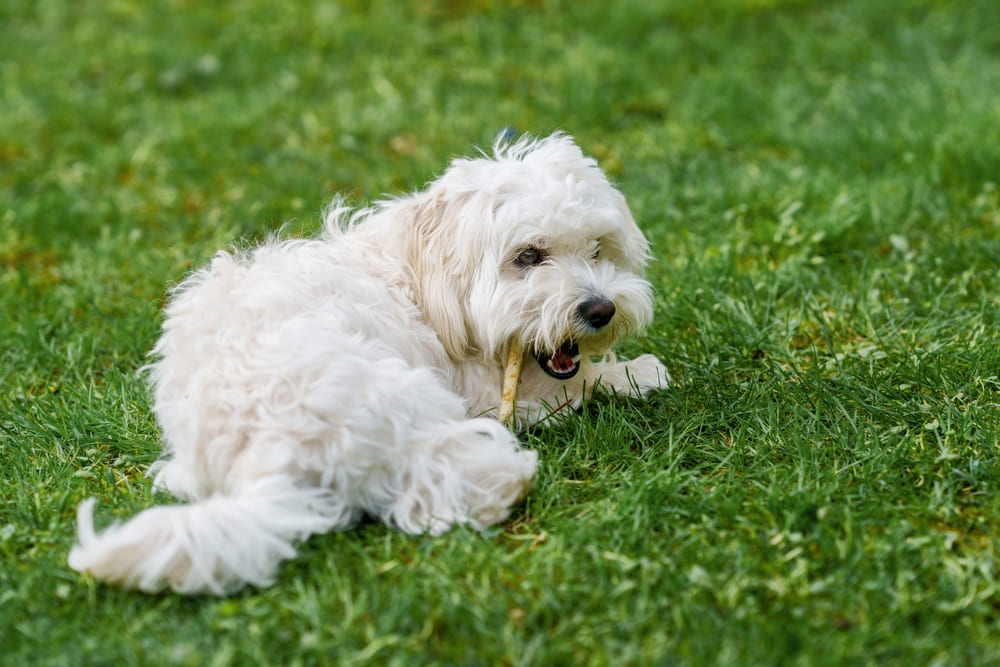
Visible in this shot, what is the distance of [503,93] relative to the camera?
750cm

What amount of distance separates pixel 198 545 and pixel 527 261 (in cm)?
146

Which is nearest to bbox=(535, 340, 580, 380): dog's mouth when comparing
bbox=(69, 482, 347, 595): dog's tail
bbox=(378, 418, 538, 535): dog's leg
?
bbox=(378, 418, 538, 535): dog's leg

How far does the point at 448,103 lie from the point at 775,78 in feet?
7.45

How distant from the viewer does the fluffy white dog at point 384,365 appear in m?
2.89

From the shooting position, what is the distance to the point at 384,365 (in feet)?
10.6

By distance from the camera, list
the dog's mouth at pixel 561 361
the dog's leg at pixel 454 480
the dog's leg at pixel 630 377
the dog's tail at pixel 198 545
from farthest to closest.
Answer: the dog's leg at pixel 630 377 < the dog's mouth at pixel 561 361 < the dog's leg at pixel 454 480 < the dog's tail at pixel 198 545

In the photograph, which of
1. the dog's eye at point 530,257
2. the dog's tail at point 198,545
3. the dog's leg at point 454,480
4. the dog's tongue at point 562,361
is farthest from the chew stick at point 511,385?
the dog's tail at point 198,545

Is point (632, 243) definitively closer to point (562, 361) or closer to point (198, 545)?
point (562, 361)

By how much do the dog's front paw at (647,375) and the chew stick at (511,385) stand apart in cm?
49

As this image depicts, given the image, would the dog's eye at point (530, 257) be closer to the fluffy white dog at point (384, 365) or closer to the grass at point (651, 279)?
the fluffy white dog at point (384, 365)

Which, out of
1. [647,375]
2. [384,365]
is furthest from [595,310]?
[384,365]

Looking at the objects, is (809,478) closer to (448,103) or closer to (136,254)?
(136,254)

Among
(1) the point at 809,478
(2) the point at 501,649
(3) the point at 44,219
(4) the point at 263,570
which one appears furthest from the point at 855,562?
(3) the point at 44,219

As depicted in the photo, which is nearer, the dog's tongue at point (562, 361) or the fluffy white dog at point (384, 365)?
the fluffy white dog at point (384, 365)
